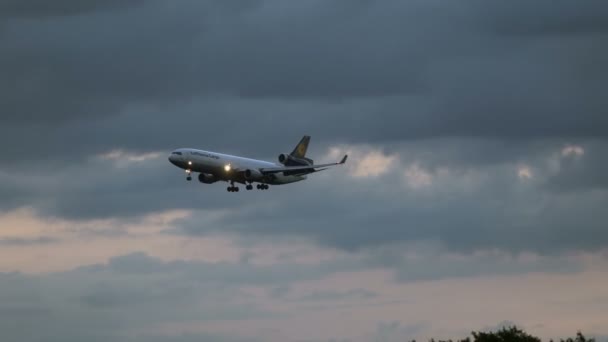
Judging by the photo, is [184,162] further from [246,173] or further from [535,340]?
[535,340]

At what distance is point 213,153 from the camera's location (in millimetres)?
198875

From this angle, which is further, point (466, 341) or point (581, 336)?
point (466, 341)

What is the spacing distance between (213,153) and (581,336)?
3065 inches

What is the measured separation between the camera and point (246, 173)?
7869 inches

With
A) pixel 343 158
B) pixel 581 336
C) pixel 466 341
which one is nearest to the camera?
pixel 581 336

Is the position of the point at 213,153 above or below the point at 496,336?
above

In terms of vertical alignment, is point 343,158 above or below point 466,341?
above

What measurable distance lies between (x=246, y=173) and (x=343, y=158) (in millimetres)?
19987

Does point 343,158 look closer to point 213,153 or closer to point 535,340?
point 213,153

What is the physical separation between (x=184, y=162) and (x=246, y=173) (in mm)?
11643

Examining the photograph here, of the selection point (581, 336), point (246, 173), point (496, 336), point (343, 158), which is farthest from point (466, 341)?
point (246, 173)

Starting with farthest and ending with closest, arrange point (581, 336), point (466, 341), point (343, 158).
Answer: point (343, 158)
point (466, 341)
point (581, 336)

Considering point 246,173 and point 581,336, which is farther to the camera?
point 246,173

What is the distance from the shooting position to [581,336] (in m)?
148
